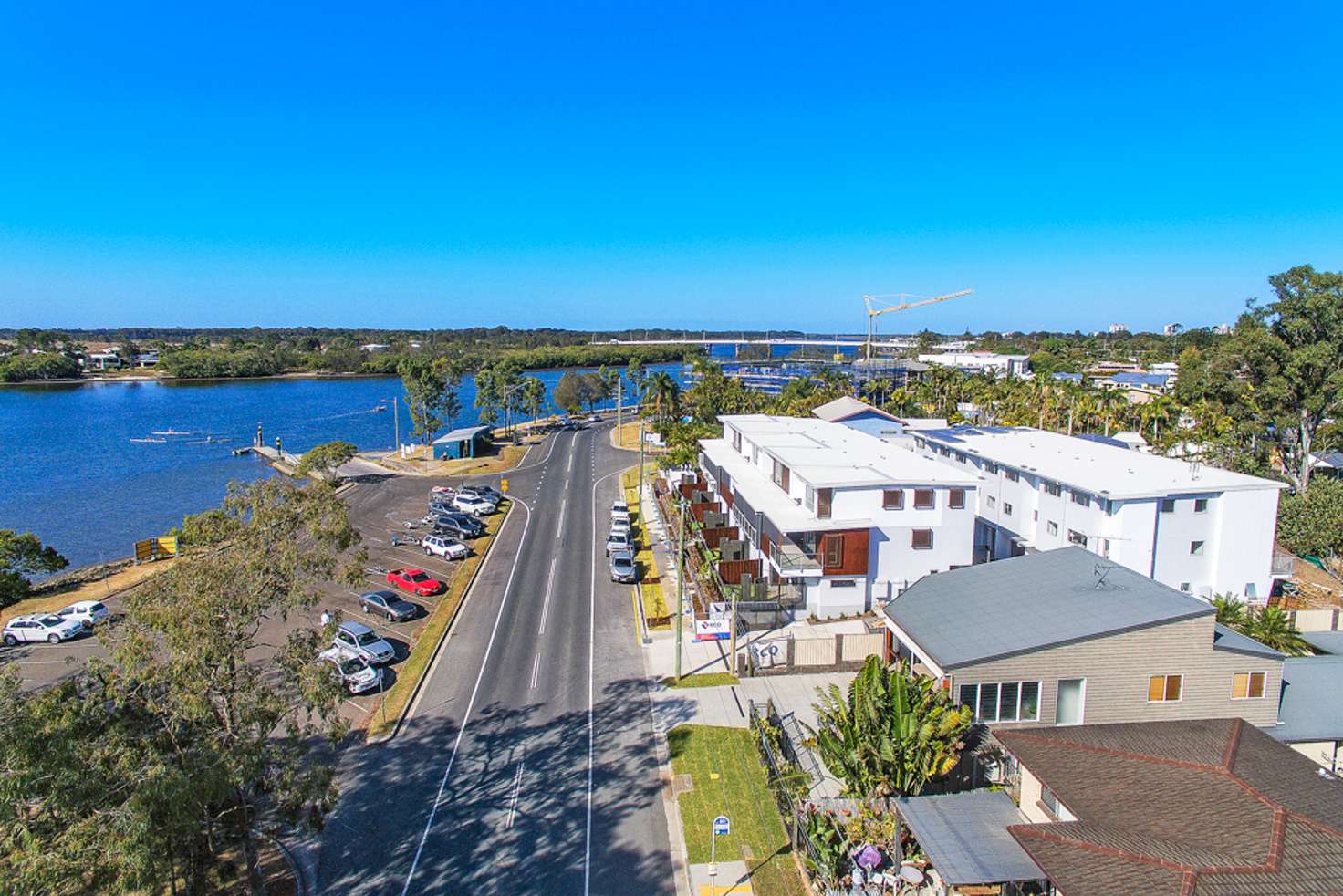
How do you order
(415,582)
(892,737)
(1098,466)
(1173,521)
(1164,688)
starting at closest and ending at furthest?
(892,737) < (1164,688) < (1173,521) < (415,582) < (1098,466)

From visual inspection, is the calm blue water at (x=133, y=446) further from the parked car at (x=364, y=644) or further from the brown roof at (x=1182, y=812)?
the brown roof at (x=1182, y=812)

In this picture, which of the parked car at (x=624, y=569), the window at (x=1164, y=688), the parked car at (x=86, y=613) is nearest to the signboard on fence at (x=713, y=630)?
the parked car at (x=624, y=569)

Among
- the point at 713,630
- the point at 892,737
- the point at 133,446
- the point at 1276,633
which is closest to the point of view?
the point at 892,737

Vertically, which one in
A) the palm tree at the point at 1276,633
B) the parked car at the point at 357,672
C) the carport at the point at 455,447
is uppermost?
the palm tree at the point at 1276,633

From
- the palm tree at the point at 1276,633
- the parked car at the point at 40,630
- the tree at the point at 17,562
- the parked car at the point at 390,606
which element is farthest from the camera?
the parked car at the point at 390,606

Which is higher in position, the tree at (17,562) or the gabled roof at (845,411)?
the gabled roof at (845,411)

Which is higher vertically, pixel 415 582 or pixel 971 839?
pixel 971 839

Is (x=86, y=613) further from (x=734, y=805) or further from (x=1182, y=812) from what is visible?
(x=1182, y=812)

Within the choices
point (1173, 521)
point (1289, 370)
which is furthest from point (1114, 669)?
point (1289, 370)
